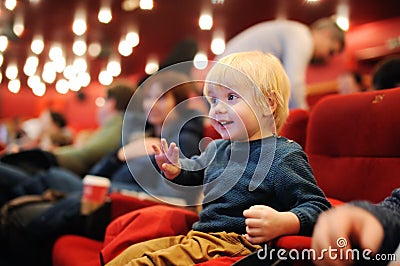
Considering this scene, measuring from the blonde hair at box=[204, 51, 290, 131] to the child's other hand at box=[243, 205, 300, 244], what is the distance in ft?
0.62

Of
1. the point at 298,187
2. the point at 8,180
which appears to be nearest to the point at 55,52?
the point at 8,180

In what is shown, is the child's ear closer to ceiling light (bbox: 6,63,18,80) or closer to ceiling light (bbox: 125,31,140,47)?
ceiling light (bbox: 125,31,140,47)

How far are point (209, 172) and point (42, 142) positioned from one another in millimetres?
2469

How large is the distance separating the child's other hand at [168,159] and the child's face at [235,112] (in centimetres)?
11

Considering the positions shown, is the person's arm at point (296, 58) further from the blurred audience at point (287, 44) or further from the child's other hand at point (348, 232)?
the child's other hand at point (348, 232)

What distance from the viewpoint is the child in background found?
798 mm

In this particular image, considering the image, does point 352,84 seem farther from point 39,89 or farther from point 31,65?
point 39,89

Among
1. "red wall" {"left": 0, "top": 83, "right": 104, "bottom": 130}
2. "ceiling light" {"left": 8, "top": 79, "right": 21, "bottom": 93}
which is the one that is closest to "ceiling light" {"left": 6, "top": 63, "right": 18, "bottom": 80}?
"ceiling light" {"left": 8, "top": 79, "right": 21, "bottom": 93}

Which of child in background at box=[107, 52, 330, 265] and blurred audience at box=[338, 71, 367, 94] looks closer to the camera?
child in background at box=[107, 52, 330, 265]

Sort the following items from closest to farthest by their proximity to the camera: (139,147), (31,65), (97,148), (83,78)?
1. (139,147)
2. (97,148)
3. (31,65)
4. (83,78)

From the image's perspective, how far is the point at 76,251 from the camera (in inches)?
52.5

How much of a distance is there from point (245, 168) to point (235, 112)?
0.35 feet

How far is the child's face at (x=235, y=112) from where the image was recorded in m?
0.81

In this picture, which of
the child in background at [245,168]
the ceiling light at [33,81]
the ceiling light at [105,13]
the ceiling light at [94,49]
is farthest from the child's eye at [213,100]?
the ceiling light at [33,81]
